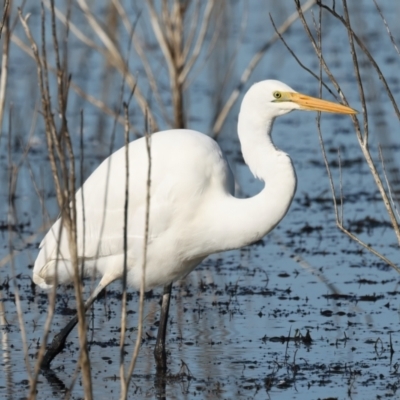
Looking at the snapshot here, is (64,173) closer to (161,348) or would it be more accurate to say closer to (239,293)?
(161,348)

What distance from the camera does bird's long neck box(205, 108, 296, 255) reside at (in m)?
4.59

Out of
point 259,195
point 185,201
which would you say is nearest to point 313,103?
point 259,195

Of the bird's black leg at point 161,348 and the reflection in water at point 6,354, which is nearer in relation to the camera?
the reflection in water at point 6,354

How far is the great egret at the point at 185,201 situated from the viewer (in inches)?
185

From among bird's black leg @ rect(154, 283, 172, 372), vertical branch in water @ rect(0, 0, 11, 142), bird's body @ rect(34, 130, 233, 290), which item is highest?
vertical branch in water @ rect(0, 0, 11, 142)

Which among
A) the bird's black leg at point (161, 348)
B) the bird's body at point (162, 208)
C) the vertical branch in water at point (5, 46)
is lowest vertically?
the bird's black leg at point (161, 348)

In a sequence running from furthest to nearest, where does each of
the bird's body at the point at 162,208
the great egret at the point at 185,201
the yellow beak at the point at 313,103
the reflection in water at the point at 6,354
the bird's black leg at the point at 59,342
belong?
the bird's black leg at the point at 59,342
the bird's body at the point at 162,208
the reflection in water at the point at 6,354
the great egret at the point at 185,201
the yellow beak at the point at 313,103

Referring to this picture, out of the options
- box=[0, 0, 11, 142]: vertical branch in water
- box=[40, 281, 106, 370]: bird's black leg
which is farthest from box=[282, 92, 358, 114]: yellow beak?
box=[0, 0, 11, 142]: vertical branch in water

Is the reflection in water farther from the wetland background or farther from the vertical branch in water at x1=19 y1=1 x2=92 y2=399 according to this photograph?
the vertical branch in water at x1=19 y1=1 x2=92 y2=399

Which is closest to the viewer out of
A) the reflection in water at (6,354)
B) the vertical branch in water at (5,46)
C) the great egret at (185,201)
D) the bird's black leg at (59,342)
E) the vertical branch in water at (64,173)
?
the vertical branch in water at (64,173)

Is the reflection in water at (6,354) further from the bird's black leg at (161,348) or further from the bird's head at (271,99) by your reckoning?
the bird's head at (271,99)

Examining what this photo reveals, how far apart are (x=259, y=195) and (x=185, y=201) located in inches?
16.3

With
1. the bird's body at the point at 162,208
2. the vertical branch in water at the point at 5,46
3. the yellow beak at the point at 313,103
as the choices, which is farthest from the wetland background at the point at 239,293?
the yellow beak at the point at 313,103

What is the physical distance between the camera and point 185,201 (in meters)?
4.96
